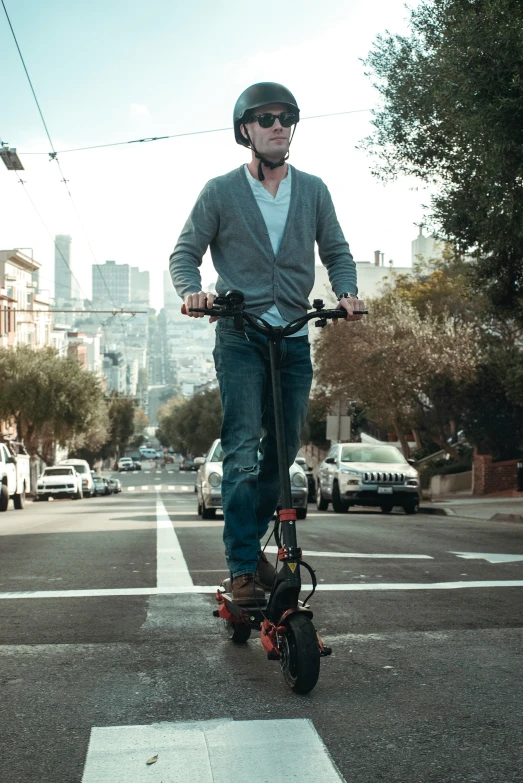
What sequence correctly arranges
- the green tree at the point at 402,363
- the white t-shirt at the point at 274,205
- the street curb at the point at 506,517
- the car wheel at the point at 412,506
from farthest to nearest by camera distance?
the green tree at the point at 402,363
the car wheel at the point at 412,506
the street curb at the point at 506,517
the white t-shirt at the point at 274,205

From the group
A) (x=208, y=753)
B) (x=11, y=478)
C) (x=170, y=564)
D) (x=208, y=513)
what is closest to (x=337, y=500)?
(x=208, y=513)

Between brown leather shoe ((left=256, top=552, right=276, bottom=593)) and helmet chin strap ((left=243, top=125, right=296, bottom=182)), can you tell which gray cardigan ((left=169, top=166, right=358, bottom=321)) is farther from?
brown leather shoe ((left=256, top=552, right=276, bottom=593))

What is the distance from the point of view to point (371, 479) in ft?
67.5

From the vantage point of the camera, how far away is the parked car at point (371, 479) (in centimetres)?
2059

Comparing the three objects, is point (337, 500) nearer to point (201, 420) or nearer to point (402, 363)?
point (402, 363)

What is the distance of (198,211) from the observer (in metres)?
4.54

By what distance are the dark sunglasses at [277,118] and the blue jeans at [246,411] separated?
877 millimetres

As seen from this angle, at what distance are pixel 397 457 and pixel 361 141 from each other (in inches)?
258

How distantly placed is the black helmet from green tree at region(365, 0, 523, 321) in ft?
25.2

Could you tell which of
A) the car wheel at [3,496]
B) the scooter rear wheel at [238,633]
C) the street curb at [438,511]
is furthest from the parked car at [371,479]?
the scooter rear wheel at [238,633]

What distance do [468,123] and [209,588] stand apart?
7843 millimetres

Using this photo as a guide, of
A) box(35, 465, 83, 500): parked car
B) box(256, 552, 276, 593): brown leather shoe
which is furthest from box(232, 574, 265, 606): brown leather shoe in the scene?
box(35, 465, 83, 500): parked car

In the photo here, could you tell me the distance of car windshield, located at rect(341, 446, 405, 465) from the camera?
843 inches

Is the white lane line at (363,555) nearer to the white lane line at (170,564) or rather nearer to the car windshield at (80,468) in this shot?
the white lane line at (170,564)
